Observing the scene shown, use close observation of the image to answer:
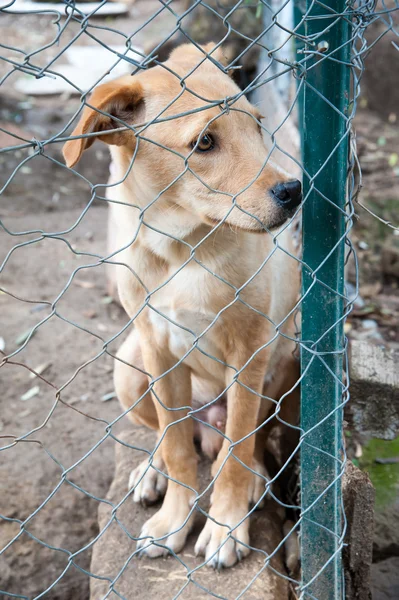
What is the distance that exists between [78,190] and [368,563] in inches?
238

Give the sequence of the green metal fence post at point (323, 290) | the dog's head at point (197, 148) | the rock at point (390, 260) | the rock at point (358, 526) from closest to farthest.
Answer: the green metal fence post at point (323, 290) → the dog's head at point (197, 148) → the rock at point (358, 526) → the rock at point (390, 260)

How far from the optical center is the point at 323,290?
192 cm

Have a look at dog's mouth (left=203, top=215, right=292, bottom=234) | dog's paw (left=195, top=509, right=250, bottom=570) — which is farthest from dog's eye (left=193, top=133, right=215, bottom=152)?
dog's paw (left=195, top=509, right=250, bottom=570)

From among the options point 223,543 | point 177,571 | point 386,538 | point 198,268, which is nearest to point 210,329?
point 198,268

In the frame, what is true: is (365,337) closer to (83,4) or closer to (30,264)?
(30,264)

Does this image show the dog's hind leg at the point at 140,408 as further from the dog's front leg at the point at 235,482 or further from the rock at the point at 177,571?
the dog's front leg at the point at 235,482

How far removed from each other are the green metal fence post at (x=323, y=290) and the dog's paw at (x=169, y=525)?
54cm

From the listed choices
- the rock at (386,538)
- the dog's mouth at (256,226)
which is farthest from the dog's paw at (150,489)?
the dog's mouth at (256,226)

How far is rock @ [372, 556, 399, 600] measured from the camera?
8.62 feet

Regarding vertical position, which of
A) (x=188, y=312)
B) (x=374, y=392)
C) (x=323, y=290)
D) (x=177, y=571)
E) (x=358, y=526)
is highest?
(x=323, y=290)

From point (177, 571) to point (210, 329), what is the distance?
3.00 feet

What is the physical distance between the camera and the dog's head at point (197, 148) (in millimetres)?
1846

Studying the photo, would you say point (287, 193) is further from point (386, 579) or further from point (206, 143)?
point (386, 579)

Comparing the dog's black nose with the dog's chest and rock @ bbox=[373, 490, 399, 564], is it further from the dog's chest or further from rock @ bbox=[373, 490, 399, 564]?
rock @ bbox=[373, 490, 399, 564]
